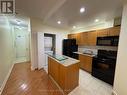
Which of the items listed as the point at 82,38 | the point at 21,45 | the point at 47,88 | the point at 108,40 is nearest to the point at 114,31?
the point at 108,40

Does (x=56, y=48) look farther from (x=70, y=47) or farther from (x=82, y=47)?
(x=82, y=47)

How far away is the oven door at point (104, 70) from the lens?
2478 millimetres

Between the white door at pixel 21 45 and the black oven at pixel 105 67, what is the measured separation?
4.94m

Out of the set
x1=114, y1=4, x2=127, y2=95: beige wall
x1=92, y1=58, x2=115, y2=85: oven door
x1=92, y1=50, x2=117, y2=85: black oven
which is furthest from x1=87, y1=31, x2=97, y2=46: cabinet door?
x1=114, y1=4, x2=127, y2=95: beige wall

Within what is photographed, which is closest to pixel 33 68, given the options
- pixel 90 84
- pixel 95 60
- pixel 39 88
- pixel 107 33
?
pixel 39 88

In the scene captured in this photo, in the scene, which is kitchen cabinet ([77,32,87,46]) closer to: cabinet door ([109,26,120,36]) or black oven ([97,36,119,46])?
black oven ([97,36,119,46])

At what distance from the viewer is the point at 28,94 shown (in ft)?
6.64

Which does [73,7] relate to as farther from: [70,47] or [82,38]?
[70,47]

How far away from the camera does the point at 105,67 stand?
271 centimetres

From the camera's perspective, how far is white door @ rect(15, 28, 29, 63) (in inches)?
210

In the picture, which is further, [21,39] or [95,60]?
[21,39]

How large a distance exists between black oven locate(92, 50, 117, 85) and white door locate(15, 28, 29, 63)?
4938 mm

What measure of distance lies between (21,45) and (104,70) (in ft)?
18.9

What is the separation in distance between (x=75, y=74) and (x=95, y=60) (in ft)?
4.36
